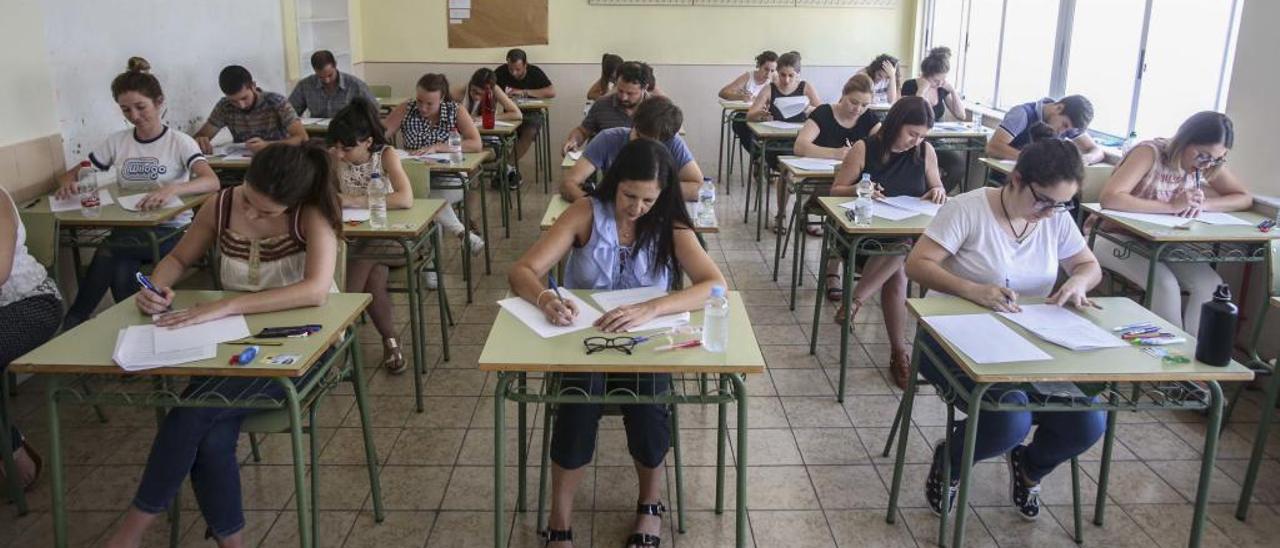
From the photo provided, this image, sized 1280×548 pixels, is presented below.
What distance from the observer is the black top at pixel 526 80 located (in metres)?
8.12

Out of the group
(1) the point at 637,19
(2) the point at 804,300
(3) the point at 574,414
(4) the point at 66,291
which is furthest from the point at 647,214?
(1) the point at 637,19

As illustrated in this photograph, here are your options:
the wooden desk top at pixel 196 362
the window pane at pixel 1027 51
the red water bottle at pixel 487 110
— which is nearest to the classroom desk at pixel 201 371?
the wooden desk top at pixel 196 362

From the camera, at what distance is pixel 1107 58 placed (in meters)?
5.46

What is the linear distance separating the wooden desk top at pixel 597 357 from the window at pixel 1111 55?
12.4ft

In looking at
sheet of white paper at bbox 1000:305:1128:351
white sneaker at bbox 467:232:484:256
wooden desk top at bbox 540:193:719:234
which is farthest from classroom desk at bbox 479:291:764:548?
white sneaker at bbox 467:232:484:256

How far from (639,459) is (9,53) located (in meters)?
3.16

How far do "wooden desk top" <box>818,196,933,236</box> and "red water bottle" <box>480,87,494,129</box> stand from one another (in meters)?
3.10

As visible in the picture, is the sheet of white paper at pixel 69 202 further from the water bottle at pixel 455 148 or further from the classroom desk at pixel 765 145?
the classroom desk at pixel 765 145

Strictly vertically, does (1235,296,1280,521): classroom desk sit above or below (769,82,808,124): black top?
below

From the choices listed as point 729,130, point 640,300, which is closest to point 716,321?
point 640,300

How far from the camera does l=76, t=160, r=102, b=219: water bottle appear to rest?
11.1 feet

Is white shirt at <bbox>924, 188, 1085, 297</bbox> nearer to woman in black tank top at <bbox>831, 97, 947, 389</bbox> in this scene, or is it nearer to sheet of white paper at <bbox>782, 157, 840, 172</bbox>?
woman in black tank top at <bbox>831, 97, 947, 389</bbox>

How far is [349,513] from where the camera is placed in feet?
8.55

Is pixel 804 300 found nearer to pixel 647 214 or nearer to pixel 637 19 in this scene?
pixel 647 214
